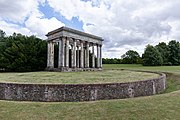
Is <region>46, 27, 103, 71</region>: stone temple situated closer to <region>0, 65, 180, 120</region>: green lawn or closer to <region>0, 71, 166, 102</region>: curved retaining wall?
<region>0, 71, 166, 102</region>: curved retaining wall

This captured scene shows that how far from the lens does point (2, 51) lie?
3462 centimetres

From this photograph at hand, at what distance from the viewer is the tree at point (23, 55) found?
105 feet

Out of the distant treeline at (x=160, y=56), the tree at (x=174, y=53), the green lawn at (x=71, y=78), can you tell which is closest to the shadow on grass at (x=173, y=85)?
the green lawn at (x=71, y=78)

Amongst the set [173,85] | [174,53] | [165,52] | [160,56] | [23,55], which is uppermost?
[165,52]

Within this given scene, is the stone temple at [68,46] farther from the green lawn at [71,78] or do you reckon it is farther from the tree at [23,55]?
the green lawn at [71,78]

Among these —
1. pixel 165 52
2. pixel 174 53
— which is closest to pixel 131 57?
pixel 165 52

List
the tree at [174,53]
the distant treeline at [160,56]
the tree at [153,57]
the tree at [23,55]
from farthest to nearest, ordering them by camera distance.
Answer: the tree at [174,53] → the distant treeline at [160,56] → the tree at [153,57] → the tree at [23,55]

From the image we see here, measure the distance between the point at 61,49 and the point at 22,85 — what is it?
18.4m

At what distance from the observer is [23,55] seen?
3212cm

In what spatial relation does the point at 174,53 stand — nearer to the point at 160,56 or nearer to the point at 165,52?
the point at 165,52

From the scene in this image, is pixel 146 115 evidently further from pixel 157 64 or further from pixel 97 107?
pixel 157 64

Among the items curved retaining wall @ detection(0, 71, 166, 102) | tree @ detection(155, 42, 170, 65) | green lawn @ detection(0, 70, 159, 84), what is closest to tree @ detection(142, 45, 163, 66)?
tree @ detection(155, 42, 170, 65)

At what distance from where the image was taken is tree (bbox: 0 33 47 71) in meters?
32.2

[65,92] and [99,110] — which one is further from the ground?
[65,92]
